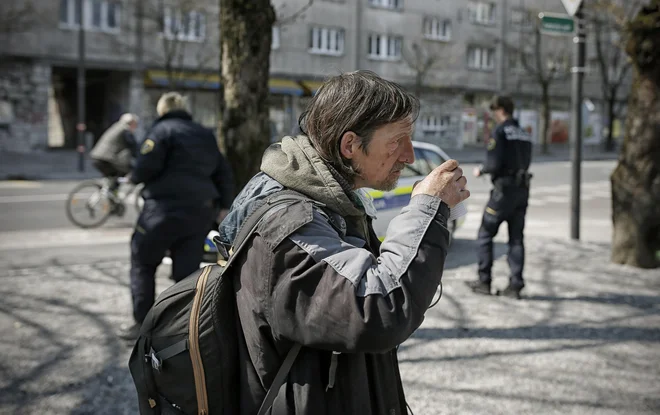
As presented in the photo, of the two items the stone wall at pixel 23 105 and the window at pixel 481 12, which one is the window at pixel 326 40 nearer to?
the window at pixel 481 12

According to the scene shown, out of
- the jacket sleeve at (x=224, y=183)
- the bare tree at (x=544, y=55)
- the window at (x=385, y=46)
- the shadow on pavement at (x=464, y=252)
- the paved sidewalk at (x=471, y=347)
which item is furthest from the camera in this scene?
the bare tree at (x=544, y=55)

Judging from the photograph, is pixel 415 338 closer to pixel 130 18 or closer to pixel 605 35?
pixel 130 18

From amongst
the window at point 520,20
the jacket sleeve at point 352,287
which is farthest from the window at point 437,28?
the jacket sleeve at point 352,287

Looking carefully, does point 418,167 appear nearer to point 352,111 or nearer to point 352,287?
point 352,111

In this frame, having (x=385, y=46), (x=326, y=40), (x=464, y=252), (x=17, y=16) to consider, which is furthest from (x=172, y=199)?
(x=385, y=46)

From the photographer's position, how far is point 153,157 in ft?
16.3

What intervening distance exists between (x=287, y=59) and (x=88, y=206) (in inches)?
1037

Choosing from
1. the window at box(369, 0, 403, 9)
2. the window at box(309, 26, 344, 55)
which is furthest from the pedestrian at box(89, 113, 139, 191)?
the window at box(369, 0, 403, 9)

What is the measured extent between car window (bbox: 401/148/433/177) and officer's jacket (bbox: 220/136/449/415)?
7466mm

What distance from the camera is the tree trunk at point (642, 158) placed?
303 inches

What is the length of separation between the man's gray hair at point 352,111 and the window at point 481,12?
44859mm

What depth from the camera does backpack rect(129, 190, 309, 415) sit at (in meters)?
1.84

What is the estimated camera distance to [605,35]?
50.5 m

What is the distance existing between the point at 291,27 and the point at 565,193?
70.8ft
